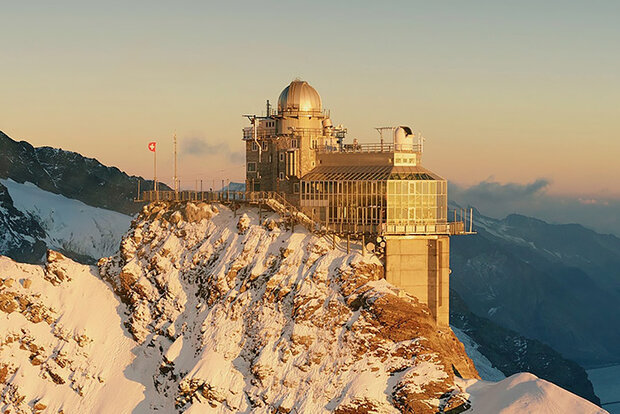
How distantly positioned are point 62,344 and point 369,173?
4541 centimetres

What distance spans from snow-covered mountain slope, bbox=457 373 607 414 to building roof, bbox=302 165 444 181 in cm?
3100

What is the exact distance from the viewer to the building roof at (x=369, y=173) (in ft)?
450

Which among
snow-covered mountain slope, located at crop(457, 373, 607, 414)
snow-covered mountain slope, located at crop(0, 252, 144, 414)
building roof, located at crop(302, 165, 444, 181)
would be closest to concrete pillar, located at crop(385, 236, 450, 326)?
building roof, located at crop(302, 165, 444, 181)

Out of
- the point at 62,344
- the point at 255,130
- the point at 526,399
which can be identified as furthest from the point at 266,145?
the point at 526,399

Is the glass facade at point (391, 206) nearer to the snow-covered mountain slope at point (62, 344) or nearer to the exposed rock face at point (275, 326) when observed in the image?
the exposed rock face at point (275, 326)

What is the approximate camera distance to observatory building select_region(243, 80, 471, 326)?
443 ft

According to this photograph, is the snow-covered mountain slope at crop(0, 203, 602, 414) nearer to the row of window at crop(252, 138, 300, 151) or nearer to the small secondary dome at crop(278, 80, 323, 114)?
the row of window at crop(252, 138, 300, 151)

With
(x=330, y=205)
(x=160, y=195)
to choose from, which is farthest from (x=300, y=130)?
(x=160, y=195)

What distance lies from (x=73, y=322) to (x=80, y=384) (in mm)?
10176

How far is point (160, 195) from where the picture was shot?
513 ft

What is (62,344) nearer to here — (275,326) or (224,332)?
(224,332)

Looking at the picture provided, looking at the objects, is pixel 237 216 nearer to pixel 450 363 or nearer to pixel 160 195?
pixel 160 195

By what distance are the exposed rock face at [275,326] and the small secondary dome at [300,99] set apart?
16687 mm

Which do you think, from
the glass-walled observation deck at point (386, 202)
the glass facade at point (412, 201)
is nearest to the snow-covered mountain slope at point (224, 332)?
the glass-walled observation deck at point (386, 202)
